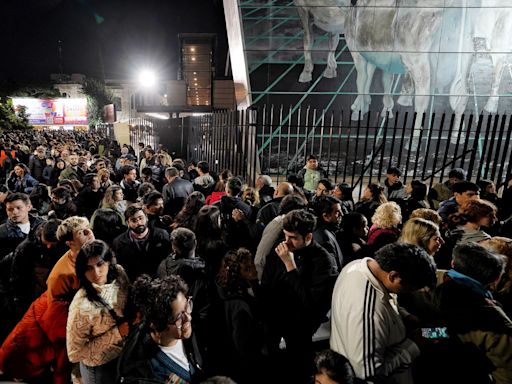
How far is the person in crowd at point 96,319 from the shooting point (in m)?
2.10

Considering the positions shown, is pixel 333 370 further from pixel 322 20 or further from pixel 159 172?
pixel 322 20

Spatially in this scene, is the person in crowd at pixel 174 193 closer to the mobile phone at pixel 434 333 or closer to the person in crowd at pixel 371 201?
the person in crowd at pixel 371 201

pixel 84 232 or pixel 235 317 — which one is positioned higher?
pixel 84 232

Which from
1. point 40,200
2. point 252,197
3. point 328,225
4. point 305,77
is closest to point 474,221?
point 328,225

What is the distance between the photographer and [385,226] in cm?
340

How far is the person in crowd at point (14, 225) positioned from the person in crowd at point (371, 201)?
4.14 meters

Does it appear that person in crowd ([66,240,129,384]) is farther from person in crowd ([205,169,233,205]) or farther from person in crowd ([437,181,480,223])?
person in crowd ([437,181,480,223])

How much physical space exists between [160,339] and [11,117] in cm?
4446

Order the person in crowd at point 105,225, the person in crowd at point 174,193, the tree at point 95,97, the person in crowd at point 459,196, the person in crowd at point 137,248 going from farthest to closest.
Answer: the tree at point 95,97 < the person in crowd at point 174,193 < the person in crowd at point 459,196 < the person in crowd at point 105,225 < the person in crowd at point 137,248

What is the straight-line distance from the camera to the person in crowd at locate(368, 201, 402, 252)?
10.8 feet

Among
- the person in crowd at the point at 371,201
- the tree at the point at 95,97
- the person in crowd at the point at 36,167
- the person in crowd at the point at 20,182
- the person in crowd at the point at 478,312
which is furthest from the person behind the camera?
the tree at the point at 95,97

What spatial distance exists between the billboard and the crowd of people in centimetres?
4538

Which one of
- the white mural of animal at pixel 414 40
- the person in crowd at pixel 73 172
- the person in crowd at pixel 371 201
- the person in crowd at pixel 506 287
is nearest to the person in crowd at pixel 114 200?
the person in crowd at pixel 73 172

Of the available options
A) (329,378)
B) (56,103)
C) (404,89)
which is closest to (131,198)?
(329,378)
